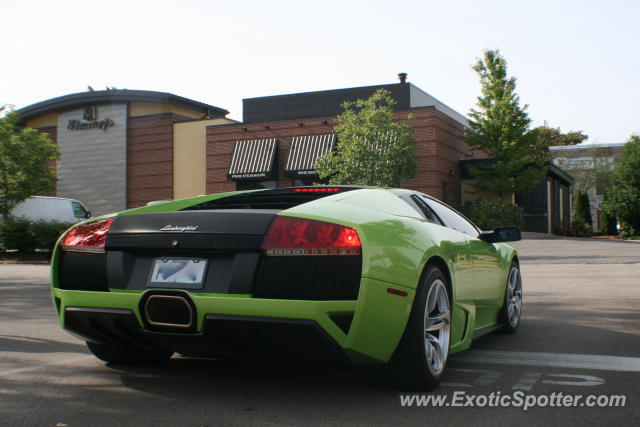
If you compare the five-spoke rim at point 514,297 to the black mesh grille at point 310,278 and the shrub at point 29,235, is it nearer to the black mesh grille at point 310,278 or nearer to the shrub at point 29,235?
the black mesh grille at point 310,278

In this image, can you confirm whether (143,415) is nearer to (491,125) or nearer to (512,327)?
(512,327)

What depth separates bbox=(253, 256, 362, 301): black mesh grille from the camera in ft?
10.2

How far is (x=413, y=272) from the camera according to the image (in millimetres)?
3414

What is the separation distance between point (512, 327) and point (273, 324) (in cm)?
335

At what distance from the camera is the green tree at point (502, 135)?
3325 cm

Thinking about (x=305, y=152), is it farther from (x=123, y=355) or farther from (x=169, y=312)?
(x=169, y=312)

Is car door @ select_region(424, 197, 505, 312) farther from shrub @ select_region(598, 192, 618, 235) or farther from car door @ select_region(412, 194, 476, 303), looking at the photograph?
shrub @ select_region(598, 192, 618, 235)

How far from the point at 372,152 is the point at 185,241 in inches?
898

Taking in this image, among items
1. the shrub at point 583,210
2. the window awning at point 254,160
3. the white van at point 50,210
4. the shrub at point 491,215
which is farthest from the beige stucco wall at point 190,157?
the shrub at point 583,210

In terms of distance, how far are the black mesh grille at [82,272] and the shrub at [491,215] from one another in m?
30.0

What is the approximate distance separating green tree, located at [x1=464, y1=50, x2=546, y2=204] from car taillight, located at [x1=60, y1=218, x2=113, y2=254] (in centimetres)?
3127

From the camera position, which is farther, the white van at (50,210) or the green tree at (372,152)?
the green tree at (372,152)

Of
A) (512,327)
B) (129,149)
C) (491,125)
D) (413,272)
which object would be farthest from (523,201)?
(413,272)

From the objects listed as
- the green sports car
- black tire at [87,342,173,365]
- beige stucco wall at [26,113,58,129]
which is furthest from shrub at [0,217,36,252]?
beige stucco wall at [26,113,58,129]
